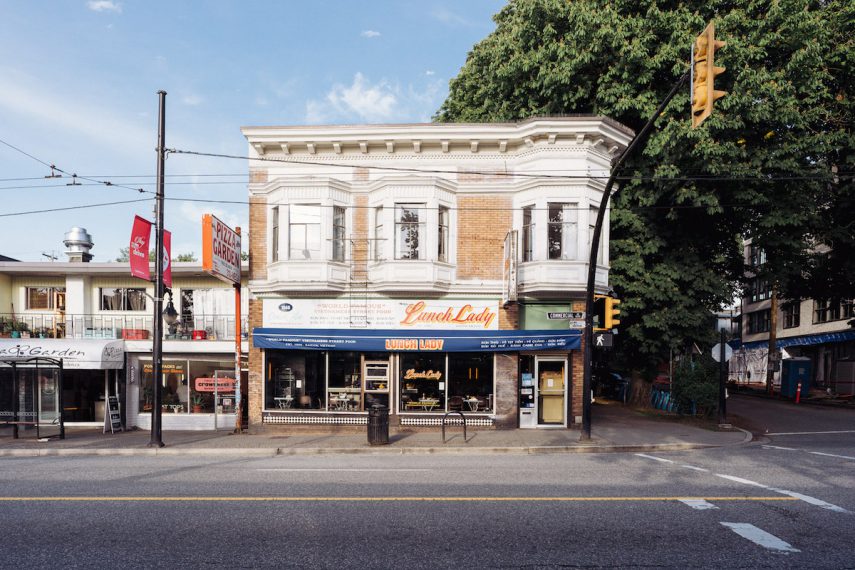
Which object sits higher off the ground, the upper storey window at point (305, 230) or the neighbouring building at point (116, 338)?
the upper storey window at point (305, 230)

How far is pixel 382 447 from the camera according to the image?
12859 millimetres

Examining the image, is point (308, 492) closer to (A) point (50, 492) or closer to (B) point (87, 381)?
(A) point (50, 492)

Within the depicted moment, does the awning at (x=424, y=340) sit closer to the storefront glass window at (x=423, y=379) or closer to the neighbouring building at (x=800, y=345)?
the storefront glass window at (x=423, y=379)

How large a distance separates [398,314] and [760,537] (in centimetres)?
1094

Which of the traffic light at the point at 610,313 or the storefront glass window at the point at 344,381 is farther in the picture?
the storefront glass window at the point at 344,381

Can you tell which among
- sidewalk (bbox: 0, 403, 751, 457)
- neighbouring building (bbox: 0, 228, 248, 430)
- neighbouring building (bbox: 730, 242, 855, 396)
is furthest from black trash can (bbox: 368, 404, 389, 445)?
neighbouring building (bbox: 730, 242, 855, 396)

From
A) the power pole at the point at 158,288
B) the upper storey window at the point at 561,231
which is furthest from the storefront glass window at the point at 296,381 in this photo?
the upper storey window at the point at 561,231

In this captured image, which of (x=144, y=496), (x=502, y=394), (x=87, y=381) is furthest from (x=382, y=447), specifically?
(x=87, y=381)

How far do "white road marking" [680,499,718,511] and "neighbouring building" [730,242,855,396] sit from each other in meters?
22.0

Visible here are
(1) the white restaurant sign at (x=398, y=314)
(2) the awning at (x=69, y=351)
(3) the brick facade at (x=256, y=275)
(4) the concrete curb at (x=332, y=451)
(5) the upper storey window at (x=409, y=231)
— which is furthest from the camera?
(2) the awning at (x=69, y=351)

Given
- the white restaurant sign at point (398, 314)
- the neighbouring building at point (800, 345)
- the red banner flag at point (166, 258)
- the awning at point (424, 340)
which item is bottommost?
the neighbouring building at point (800, 345)

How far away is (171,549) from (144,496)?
8.55 feet

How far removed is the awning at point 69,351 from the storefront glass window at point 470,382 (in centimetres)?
1083

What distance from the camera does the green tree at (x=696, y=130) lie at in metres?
14.7
